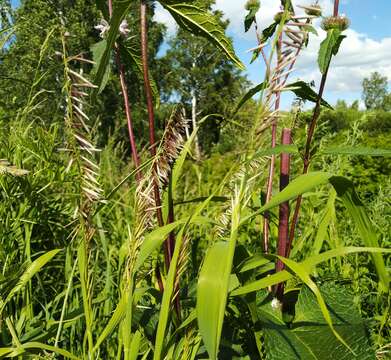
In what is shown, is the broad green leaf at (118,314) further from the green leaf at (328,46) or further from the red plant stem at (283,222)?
the green leaf at (328,46)

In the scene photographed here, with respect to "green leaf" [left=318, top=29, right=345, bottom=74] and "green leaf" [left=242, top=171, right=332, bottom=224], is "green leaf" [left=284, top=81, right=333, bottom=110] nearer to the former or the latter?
"green leaf" [left=318, top=29, right=345, bottom=74]

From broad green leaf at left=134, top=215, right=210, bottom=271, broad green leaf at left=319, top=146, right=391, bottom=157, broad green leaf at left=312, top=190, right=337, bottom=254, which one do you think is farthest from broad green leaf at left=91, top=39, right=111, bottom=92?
broad green leaf at left=312, top=190, right=337, bottom=254

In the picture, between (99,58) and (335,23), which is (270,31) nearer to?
(335,23)

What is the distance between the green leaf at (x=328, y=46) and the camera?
77 cm

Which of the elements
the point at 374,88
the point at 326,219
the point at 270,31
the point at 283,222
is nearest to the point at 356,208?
the point at 283,222

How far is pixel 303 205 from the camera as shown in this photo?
2365mm

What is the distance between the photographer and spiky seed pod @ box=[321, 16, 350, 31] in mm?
812

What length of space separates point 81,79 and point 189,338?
0.41 m

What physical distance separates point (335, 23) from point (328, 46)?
0.06 metres

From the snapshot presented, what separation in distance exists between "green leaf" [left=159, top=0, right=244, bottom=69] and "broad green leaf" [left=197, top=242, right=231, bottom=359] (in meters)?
0.32

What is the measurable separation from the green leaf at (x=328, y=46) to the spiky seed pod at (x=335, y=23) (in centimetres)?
1

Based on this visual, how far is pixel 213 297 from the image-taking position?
22.0 inches

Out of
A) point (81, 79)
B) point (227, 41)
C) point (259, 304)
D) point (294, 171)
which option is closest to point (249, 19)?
point (227, 41)

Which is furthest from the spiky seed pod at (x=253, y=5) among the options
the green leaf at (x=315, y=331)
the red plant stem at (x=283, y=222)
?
the green leaf at (x=315, y=331)
